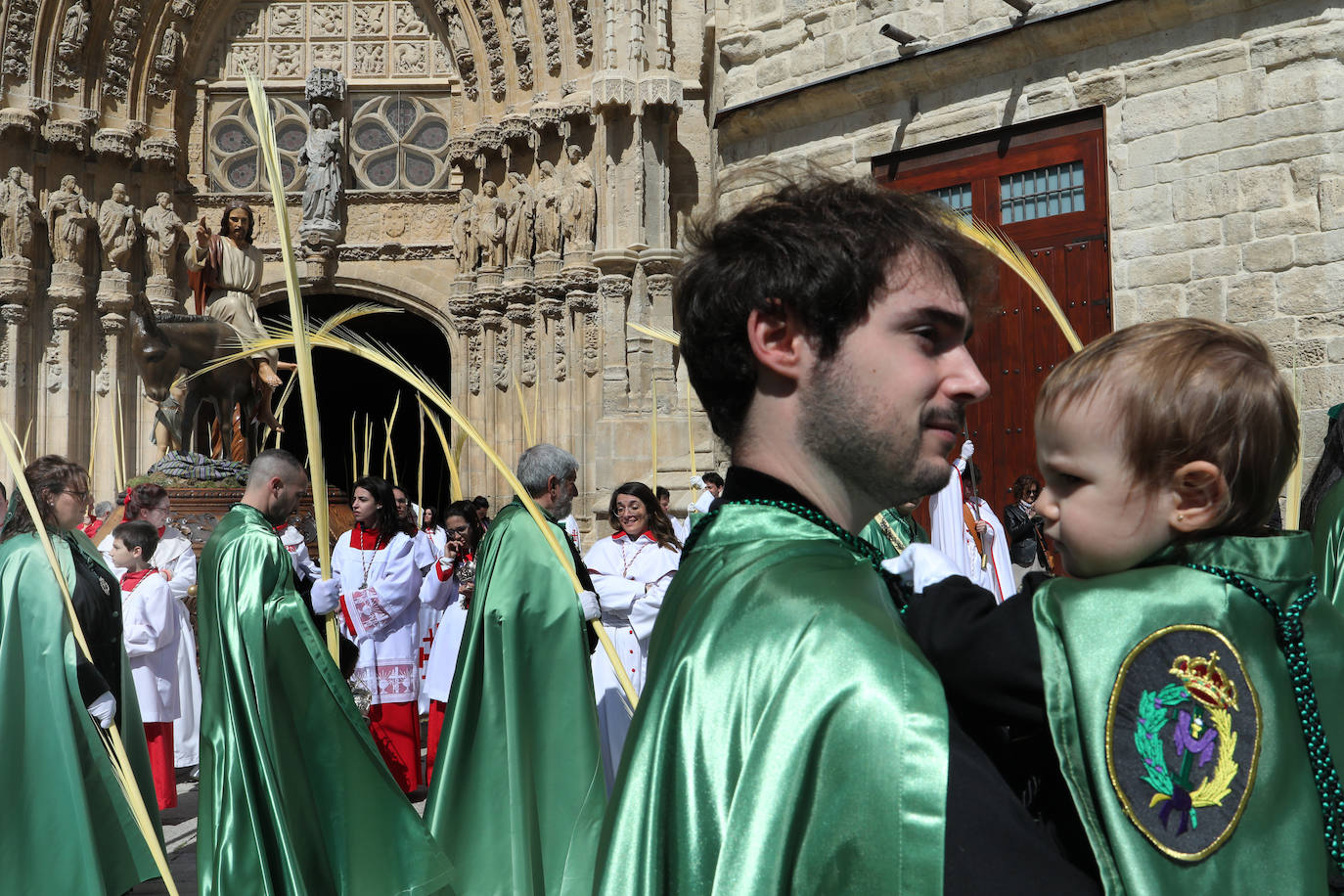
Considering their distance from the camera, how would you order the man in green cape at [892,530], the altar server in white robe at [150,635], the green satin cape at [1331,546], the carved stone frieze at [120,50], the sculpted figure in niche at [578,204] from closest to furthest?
the green satin cape at [1331,546] → the man in green cape at [892,530] → the altar server in white robe at [150,635] → the sculpted figure in niche at [578,204] → the carved stone frieze at [120,50]

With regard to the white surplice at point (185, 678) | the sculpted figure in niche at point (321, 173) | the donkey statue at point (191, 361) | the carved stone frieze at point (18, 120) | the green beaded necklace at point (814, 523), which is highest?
the carved stone frieze at point (18, 120)

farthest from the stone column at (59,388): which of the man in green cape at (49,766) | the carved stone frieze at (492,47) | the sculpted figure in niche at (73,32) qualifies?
the man in green cape at (49,766)

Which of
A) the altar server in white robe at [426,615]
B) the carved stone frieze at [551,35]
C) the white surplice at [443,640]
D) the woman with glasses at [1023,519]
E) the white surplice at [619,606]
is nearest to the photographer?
the white surplice at [619,606]

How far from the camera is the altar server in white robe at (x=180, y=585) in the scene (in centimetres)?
850

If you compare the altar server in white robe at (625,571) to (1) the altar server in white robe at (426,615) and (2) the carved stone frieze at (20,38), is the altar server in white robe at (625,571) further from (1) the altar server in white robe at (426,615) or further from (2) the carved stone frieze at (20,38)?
(2) the carved stone frieze at (20,38)

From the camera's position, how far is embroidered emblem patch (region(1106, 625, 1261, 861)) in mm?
1318

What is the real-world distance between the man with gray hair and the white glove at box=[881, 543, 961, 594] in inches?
122

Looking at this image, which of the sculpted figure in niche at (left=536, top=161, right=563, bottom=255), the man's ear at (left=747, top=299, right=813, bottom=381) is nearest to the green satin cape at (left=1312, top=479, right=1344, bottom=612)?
the man's ear at (left=747, top=299, right=813, bottom=381)

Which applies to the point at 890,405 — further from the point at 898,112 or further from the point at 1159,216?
the point at 898,112

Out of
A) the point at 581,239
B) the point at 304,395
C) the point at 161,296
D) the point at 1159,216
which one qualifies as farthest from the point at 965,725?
the point at 161,296

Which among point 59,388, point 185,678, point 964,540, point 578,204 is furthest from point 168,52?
point 964,540

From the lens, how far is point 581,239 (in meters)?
14.8

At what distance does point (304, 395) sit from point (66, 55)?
14.7 m

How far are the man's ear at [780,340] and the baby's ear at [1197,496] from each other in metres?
0.48
